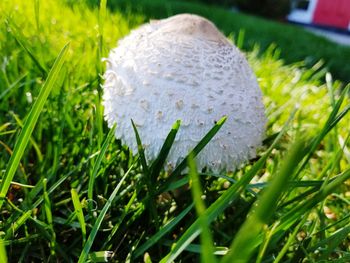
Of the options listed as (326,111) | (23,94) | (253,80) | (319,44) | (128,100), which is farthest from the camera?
(319,44)

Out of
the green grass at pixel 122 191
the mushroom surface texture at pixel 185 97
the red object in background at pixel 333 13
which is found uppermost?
the mushroom surface texture at pixel 185 97

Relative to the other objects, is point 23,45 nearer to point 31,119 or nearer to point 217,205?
point 31,119

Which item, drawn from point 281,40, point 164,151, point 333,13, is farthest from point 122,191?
point 333,13

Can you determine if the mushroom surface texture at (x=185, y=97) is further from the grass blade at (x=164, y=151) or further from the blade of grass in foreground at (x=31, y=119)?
the blade of grass in foreground at (x=31, y=119)

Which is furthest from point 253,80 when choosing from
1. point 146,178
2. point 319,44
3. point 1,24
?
point 319,44

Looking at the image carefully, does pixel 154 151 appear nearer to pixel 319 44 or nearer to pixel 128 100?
pixel 128 100

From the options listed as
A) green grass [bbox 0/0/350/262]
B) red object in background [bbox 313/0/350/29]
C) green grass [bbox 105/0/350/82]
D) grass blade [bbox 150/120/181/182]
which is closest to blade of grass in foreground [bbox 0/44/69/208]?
green grass [bbox 0/0/350/262]

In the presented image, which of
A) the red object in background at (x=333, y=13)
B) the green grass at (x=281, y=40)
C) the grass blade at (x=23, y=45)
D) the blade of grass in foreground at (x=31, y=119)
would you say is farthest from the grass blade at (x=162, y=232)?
the red object in background at (x=333, y=13)
